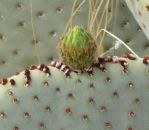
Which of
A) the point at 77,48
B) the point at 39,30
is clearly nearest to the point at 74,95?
the point at 77,48

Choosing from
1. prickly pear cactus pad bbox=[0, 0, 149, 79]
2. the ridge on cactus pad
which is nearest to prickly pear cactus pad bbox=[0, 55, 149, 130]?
the ridge on cactus pad

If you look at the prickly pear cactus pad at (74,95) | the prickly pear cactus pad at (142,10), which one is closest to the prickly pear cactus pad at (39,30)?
the prickly pear cactus pad at (74,95)

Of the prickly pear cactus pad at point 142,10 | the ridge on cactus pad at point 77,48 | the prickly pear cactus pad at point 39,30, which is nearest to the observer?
the prickly pear cactus pad at point 142,10

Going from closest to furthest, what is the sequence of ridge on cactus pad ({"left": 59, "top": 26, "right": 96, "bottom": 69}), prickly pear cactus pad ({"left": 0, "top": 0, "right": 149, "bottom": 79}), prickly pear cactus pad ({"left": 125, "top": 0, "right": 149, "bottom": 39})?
prickly pear cactus pad ({"left": 125, "top": 0, "right": 149, "bottom": 39})
ridge on cactus pad ({"left": 59, "top": 26, "right": 96, "bottom": 69})
prickly pear cactus pad ({"left": 0, "top": 0, "right": 149, "bottom": 79})

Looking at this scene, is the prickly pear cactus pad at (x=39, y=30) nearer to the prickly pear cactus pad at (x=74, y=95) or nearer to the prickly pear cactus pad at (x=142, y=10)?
the prickly pear cactus pad at (x=74, y=95)

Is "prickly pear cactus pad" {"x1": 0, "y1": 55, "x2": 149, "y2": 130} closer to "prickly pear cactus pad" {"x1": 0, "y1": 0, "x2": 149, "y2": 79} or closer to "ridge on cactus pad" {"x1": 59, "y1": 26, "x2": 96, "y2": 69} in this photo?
"ridge on cactus pad" {"x1": 59, "y1": 26, "x2": 96, "y2": 69}

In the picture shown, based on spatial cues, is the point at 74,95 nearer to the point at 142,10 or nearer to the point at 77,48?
the point at 77,48
